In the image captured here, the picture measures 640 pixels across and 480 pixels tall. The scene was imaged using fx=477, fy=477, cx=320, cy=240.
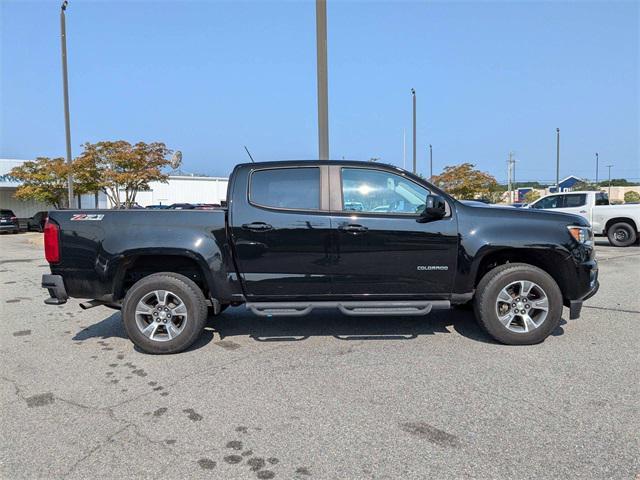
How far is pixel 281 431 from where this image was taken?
3.27 meters

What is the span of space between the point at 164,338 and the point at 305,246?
175cm

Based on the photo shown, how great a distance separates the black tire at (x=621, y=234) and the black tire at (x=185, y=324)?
15.1 m

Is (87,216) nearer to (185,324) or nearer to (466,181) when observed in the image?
(185,324)

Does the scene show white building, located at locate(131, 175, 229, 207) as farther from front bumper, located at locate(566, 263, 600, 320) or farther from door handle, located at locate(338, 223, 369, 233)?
front bumper, located at locate(566, 263, 600, 320)

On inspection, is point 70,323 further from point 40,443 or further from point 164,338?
point 40,443

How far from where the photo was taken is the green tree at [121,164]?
88.6ft

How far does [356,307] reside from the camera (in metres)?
4.97

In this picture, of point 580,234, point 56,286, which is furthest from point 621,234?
point 56,286

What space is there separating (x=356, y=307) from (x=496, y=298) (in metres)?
1.45

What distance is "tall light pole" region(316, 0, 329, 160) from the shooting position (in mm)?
8734

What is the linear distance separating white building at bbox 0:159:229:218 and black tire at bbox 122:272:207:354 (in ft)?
110

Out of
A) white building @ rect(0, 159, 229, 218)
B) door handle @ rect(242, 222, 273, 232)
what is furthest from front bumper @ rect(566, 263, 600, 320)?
white building @ rect(0, 159, 229, 218)

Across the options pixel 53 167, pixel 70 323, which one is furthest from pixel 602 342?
pixel 53 167

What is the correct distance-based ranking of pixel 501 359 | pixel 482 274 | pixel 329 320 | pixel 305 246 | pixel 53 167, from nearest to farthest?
pixel 501 359 < pixel 305 246 < pixel 482 274 < pixel 329 320 < pixel 53 167
